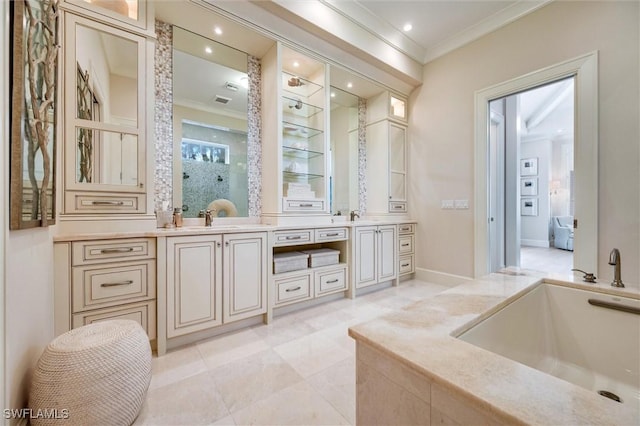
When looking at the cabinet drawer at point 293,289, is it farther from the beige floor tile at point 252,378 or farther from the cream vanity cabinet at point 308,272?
the beige floor tile at point 252,378

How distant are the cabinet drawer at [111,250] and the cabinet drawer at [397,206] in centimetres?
298

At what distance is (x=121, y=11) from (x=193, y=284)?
213 cm

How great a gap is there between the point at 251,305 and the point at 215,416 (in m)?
0.97

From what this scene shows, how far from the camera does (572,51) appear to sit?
8.25 feet

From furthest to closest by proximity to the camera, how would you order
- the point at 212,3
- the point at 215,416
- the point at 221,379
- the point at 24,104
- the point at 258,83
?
the point at 258,83 → the point at 212,3 → the point at 221,379 → the point at 215,416 → the point at 24,104

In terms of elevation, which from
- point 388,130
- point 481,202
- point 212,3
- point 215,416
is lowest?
point 215,416

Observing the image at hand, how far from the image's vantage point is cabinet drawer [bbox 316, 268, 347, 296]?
277cm

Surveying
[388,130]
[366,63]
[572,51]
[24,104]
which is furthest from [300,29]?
[572,51]

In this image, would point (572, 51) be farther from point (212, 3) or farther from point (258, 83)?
point (212, 3)

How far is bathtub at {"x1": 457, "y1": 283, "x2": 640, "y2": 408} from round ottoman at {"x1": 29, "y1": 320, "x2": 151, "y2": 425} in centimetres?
157

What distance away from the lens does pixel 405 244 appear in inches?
146

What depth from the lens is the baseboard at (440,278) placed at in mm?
3393

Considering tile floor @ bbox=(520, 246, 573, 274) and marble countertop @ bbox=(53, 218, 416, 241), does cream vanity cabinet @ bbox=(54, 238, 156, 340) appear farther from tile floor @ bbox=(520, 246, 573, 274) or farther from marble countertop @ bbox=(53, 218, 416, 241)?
tile floor @ bbox=(520, 246, 573, 274)

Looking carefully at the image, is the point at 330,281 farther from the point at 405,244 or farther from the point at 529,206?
the point at 529,206
